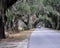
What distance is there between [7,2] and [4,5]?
953mm

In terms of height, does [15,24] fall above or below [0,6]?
below

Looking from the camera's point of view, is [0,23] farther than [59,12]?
No

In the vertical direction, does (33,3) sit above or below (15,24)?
above

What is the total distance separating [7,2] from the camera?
25125 mm

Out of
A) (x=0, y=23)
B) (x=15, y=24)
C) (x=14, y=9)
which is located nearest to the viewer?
(x=0, y=23)

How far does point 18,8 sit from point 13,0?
21.4 feet

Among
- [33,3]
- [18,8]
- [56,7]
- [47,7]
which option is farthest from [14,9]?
[56,7]

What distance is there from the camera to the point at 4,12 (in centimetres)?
2569

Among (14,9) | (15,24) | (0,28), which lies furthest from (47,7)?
(0,28)

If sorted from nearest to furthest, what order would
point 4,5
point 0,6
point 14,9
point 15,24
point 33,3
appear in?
point 0,6
point 4,5
point 14,9
point 33,3
point 15,24

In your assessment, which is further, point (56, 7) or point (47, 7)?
point (56, 7)

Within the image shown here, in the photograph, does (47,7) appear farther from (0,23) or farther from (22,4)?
(0,23)

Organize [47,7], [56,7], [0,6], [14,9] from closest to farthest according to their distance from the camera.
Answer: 1. [0,6]
2. [14,9]
3. [47,7]
4. [56,7]

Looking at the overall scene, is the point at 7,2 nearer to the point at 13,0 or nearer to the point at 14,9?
the point at 13,0
